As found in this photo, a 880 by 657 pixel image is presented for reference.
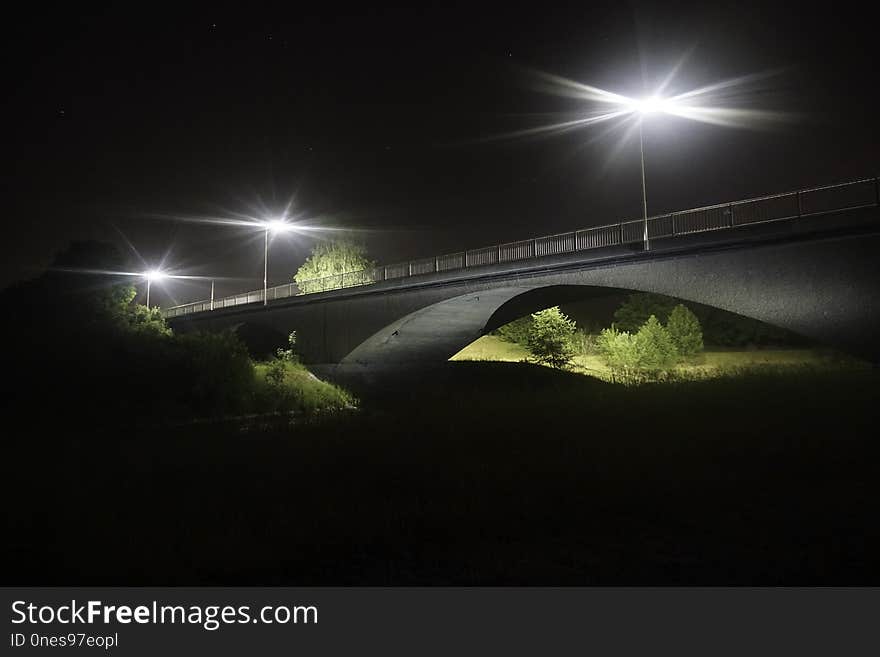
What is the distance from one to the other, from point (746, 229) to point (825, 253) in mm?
2556

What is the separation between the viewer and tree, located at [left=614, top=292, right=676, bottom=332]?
198 feet

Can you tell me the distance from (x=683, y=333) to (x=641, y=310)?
1254 cm

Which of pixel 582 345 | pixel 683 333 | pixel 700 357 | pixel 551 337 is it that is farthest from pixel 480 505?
pixel 582 345

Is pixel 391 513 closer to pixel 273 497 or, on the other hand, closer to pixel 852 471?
pixel 273 497

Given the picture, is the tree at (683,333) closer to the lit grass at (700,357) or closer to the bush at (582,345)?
the lit grass at (700,357)

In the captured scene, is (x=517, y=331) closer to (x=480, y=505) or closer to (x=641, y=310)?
(x=641, y=310)

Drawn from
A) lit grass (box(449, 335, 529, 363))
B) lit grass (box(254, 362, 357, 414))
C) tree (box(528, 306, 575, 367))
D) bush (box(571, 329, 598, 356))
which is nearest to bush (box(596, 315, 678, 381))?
tree (box(528, 306, 575, 367))

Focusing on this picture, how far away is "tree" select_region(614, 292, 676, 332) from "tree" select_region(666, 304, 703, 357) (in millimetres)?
11088

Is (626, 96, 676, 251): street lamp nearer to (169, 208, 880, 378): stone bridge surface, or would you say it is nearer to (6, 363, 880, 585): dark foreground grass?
(169, 208, 880, 378): stone bridge surface

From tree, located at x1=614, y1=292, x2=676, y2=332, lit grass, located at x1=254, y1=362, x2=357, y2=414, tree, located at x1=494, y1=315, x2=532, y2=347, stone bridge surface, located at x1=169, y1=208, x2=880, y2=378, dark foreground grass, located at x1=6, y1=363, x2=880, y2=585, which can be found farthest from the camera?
tree, located at x1=614, y1=292, x2=676, y2=332

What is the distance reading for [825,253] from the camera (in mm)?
19266

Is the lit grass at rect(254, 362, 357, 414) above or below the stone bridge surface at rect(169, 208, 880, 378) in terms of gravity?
below

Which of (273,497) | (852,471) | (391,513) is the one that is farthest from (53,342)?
(852,471)

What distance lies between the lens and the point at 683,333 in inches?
1911
